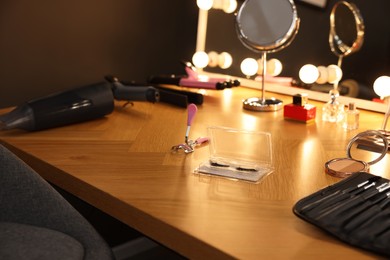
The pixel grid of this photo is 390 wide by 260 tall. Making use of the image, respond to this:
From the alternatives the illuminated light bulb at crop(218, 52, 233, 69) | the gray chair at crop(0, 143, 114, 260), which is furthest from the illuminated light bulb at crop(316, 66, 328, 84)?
the gray chair at crop(0, 143, 114, 260)

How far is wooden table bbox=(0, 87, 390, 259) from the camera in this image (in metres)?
0.62

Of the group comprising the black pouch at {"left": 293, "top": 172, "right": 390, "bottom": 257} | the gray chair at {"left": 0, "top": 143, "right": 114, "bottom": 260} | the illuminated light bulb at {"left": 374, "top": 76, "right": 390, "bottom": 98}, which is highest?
Answer: the illuminated light bulb at {"left": 374, "top": 76, "right": 390, "bottom": 98}

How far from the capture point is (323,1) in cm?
132

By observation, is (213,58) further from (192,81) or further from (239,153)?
(239,153)

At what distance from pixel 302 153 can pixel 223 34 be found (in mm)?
724

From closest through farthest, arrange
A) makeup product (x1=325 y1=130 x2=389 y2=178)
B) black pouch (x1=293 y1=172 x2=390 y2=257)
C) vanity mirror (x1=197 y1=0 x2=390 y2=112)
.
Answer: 1. black pouch (x1=293 y1=172 x2=390 y2=257)
2. makeup product (x1=325 y1=130 x2=389 y2=178)
3. vanity mirror (x1=197 y1=0 x2=390 y2=112)

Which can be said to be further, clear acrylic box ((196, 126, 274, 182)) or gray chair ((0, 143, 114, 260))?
clear acrylic box ((196, 126, 274, 182))

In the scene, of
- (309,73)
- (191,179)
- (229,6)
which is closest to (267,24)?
(309,73)

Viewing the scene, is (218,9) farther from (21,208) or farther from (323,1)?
(21,208)

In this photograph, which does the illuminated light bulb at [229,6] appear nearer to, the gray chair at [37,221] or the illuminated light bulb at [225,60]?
the illuminated light bulb at [225,60]

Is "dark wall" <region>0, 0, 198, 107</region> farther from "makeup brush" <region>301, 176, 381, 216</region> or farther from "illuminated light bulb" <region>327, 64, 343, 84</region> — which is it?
"makeup brush" <region>301, 176, 381, 216</region>

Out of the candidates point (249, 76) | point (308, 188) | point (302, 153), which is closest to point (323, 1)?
point (249, 76)

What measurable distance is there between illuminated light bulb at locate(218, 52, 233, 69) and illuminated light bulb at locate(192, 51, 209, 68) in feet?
0.15

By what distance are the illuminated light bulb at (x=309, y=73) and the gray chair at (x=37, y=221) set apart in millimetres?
736
